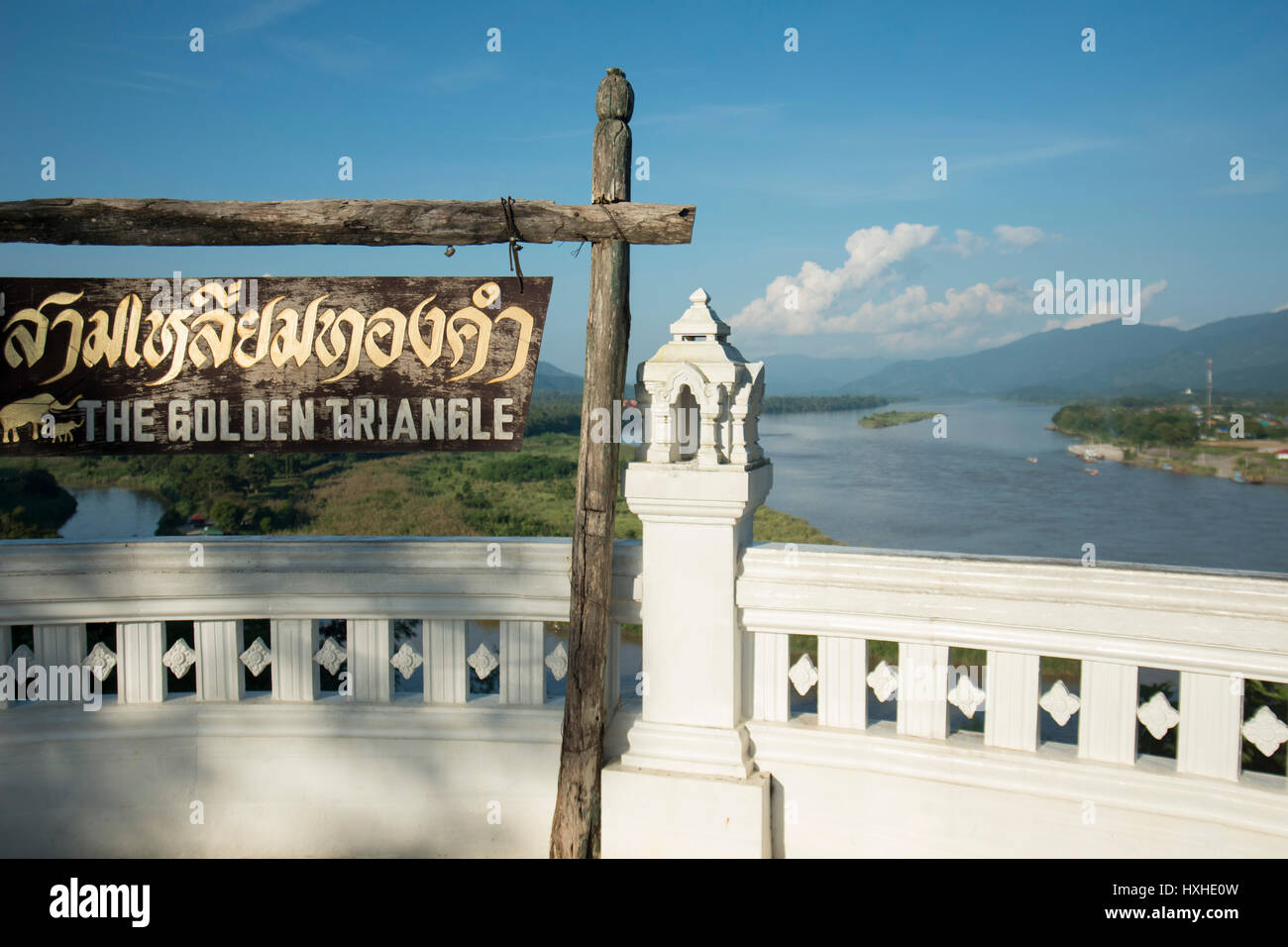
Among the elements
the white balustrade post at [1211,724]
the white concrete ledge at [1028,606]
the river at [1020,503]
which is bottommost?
the river at [1020,503]

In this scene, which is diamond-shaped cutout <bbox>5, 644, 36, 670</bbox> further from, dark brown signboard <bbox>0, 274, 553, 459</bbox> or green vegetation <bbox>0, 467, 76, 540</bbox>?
green vegetation <bbox>0, 467, 76, 540</bbox>

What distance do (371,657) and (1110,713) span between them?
10.5ft

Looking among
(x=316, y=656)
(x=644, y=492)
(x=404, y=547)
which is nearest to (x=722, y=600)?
(x=644, y=492)

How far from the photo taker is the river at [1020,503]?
23.5 m

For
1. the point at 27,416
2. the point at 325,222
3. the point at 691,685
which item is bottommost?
the point at 691,685

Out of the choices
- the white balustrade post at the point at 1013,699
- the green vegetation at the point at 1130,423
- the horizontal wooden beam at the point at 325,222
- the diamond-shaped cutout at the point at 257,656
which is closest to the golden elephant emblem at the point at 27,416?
the horizontal wooden beam at the point at 325,222

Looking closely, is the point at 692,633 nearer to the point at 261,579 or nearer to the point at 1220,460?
the point at 261,579

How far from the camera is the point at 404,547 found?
13.3ft

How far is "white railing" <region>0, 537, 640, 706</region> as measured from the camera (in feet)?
13.2

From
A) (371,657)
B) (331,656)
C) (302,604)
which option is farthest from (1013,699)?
(302,604)

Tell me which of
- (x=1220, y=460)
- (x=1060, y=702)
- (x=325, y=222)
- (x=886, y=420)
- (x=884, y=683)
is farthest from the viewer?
(x=886, y=420)

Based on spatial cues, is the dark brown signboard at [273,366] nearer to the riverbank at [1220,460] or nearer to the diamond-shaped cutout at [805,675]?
the diamond-shaped cutout at [805,675]

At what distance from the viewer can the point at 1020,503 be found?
29.0 m

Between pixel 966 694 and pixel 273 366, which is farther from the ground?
pixel 273 366
